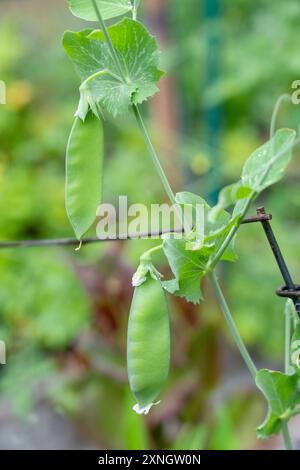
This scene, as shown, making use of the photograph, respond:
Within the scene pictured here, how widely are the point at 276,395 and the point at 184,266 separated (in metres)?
0.13

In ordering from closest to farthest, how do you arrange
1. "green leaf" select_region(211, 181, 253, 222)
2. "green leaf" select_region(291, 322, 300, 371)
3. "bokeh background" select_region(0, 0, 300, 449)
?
"green leaf" select_region(211, 181, 253, 222)
"green leaf" select_region(291, 322, 300, 371)
"bokeh background" select_region(0, 0, 300, 449)

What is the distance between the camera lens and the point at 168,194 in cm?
57

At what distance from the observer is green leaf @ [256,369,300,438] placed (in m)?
0.55

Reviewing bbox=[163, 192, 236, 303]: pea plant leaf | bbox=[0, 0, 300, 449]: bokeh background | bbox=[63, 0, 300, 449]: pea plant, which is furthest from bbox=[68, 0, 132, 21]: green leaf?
bbox=[0, 0, 300, 449]: bokeh background

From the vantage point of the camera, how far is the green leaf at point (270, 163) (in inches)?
19.8

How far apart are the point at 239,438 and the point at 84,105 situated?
90 cm

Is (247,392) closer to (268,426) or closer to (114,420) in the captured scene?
(114,420)

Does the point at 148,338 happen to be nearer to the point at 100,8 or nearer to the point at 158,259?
the point at 100,8

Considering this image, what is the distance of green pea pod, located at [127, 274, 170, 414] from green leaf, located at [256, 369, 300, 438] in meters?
0.08

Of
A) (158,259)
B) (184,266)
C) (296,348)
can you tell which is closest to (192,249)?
(184,266)

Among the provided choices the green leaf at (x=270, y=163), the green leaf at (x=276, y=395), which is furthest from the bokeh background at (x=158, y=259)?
the green leaf at (x=270, y=163)

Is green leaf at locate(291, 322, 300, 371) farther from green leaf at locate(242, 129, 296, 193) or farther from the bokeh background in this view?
the bokeh background

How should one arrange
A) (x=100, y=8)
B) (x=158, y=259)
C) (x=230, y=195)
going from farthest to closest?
(x=158, y=259) < (x=100, y=8) < (x=230, y=195)

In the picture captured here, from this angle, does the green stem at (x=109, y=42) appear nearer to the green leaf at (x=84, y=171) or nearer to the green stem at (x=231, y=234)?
the green leaf at (x=84, y=171)
